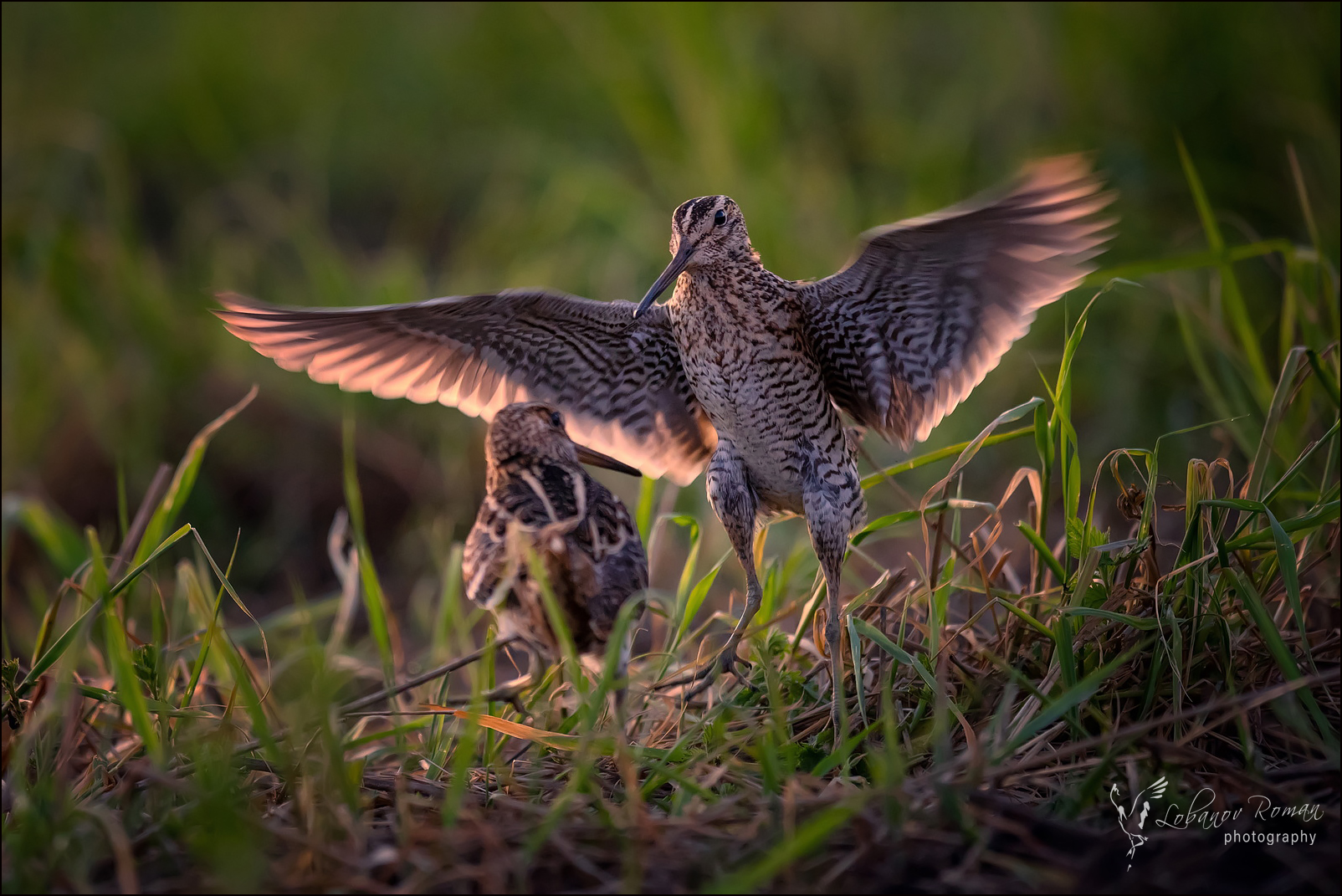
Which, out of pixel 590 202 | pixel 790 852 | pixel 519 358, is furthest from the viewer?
pixel 590 202

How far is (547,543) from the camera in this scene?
2.71 metres

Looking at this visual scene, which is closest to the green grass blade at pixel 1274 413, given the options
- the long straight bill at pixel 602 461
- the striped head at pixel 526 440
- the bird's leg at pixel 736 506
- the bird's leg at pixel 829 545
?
the bird's leg at pixel 829 545

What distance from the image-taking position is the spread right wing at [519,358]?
3.38 meters

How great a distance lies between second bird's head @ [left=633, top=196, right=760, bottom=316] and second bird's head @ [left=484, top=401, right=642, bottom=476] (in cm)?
45

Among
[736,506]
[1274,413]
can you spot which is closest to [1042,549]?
[1274,413]

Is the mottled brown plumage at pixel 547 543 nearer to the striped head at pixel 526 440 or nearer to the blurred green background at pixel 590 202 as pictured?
the striped head at pixel 526 440

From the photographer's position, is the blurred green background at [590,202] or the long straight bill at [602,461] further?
the blurred green background at [590,202]

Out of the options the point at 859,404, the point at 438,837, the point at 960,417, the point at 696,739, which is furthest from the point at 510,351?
the point at 960,417

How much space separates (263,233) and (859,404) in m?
5.75

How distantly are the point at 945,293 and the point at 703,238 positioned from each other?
0.80 metres
